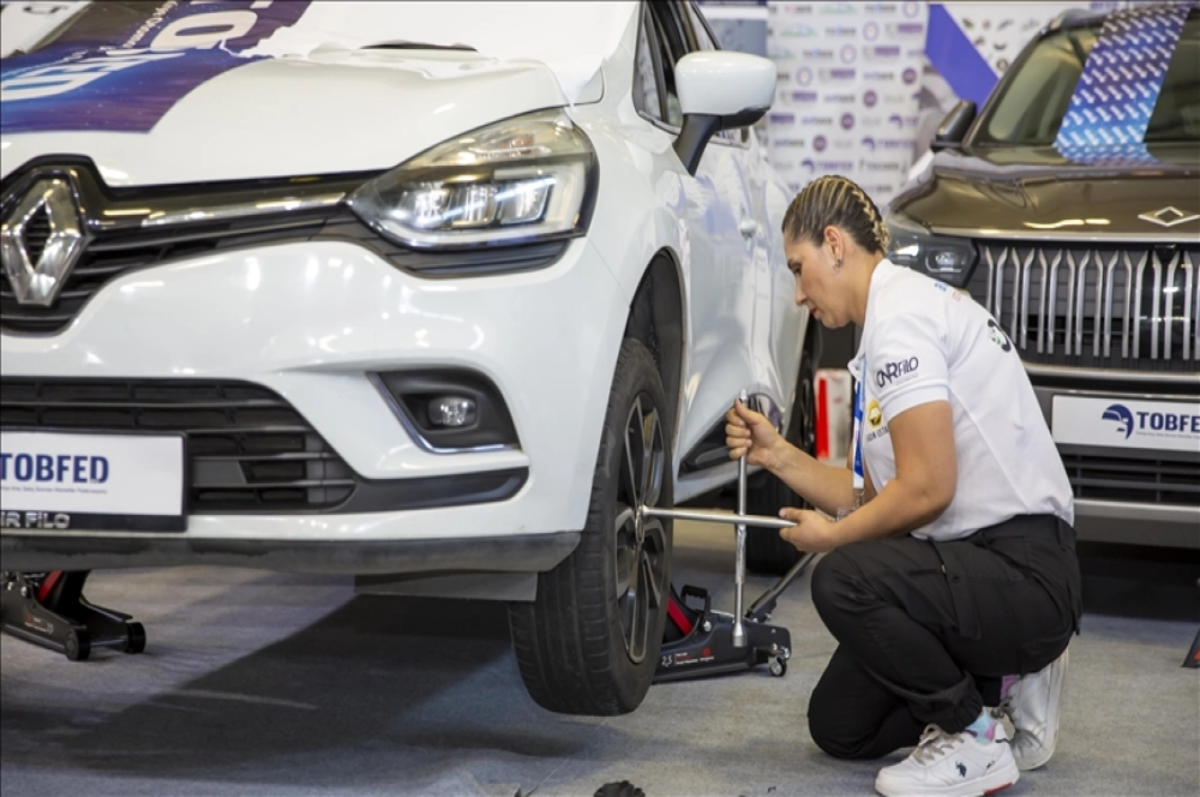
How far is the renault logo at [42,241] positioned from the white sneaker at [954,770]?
5.15 feet

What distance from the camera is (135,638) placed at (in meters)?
3.39

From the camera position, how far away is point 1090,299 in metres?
3.55

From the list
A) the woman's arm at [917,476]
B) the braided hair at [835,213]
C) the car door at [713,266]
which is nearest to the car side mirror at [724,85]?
the car door at [713,266]

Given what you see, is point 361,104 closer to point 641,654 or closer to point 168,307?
point 168,307

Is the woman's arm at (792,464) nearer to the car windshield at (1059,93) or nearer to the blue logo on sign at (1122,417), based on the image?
Answer: the blue logo on sign at (1122,417)

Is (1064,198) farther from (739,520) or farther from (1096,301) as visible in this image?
(739,520)

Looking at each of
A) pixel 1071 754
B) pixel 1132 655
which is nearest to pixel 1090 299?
pixel 1132 655

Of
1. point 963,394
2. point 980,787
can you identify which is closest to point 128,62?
point 963,394

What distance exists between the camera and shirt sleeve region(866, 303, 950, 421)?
244 centimetres

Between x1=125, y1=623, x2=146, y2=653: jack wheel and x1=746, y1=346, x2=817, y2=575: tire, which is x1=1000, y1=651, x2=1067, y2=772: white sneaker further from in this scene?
x1=125, y1=623, x2=146, y2=653: jack wheel

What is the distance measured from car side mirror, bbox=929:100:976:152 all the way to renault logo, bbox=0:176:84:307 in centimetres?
302

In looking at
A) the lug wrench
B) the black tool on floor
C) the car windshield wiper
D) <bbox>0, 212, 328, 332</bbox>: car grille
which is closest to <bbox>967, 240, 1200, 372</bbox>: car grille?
the lug wrench

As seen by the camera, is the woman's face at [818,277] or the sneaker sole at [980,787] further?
the woman's face at [818,277]

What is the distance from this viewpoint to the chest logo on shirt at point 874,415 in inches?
105
